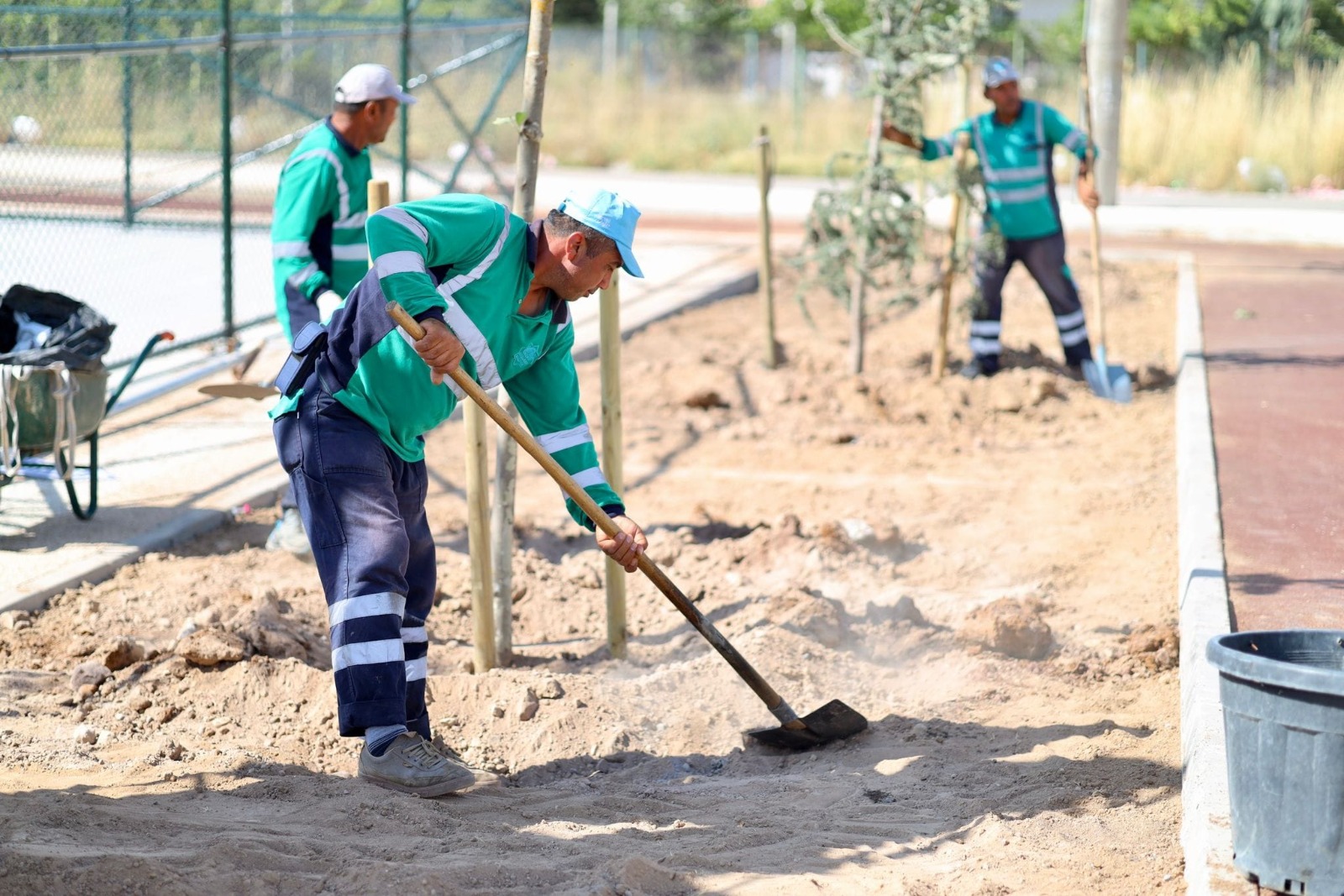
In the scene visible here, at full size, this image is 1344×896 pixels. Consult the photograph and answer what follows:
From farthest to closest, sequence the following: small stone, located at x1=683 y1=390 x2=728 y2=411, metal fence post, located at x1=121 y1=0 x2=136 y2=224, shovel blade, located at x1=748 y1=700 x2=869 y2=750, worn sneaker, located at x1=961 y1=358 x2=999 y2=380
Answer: metal fence post, located at x1=121 y1=0 x2=136 y2=224
worn sneaker, located at x1=961 y1=358 x2=999 y2=380
small stone, located at x1=683 y1=390 x2=728 y2=411
shovel blade, located at x1=748 y1=700 x2=869 y2=750

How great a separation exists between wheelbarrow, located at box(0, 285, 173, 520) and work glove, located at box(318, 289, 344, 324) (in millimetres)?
719

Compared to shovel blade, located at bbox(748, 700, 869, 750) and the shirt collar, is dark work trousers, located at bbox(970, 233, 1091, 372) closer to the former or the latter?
the shirt collar

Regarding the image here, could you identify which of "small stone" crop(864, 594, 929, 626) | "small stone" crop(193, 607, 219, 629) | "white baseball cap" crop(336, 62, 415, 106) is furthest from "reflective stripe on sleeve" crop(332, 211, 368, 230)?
"small stone" crop(864, 594, 929, 626)

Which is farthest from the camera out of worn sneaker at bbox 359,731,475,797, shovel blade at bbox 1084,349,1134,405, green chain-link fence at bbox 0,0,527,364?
green chain-link fence at bbox 0,0,527,364

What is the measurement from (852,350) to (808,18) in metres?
24.4

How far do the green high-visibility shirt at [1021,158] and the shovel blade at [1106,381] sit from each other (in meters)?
0.90

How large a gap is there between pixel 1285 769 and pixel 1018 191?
20.9 feet

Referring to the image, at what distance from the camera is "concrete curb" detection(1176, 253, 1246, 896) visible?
3.34 m

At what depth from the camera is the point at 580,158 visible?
25844 mm

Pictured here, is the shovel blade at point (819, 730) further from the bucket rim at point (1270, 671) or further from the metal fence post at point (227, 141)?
the metal fence post at point (227, 141)

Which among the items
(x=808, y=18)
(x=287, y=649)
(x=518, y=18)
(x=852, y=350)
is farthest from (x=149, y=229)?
(x=808, y=18)

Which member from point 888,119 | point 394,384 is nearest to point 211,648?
point 394,384

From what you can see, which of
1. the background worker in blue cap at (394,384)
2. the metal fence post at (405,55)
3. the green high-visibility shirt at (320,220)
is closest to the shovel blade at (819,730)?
the background worker in blue cap at (394,384)

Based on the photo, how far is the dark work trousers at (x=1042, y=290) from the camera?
9.10 m
